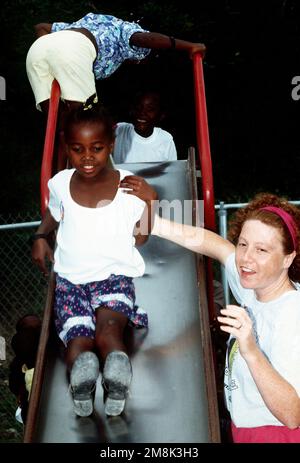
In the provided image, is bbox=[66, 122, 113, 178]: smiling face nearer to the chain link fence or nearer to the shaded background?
the chain link fence

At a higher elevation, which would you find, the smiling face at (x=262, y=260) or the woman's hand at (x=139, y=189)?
the woman's hand at (x=139, y=189)

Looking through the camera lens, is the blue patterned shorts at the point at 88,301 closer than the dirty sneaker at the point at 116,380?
No

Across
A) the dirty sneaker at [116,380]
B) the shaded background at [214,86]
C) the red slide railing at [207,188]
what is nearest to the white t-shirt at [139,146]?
the red slide railing at [207,188]

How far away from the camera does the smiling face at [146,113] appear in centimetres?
509

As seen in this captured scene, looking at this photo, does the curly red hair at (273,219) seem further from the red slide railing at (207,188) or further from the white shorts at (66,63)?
the white shorts at (66,63)

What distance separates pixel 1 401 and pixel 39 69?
8.94 ft

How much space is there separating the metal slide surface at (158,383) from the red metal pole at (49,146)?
63 cm

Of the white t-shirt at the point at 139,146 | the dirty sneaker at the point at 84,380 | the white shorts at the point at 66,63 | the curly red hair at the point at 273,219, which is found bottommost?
the dirty sneaker at the point at 84,380

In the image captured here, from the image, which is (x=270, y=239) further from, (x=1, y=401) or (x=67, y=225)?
(x=1, y=401)

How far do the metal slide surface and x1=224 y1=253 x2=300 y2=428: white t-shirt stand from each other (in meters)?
0.27

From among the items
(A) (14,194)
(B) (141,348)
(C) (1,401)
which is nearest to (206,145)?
(B) (141,348)

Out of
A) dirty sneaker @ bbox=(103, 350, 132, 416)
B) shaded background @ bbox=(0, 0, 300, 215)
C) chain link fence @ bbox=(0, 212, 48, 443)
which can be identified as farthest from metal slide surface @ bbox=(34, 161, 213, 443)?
shaded background @ bbox=(0, 0, 300, 215)

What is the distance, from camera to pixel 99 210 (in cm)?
307

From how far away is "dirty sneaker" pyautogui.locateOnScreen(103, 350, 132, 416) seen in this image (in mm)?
2719
